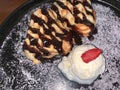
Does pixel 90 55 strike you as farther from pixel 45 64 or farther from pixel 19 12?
pixel 19 12

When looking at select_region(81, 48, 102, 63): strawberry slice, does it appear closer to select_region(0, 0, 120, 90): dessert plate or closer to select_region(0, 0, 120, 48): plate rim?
select_region(0, 0, 120, 90): dessert plate

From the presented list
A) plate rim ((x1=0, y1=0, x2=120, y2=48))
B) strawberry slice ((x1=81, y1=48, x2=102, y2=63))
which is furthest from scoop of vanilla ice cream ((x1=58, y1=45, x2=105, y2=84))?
plate rim ((x1=0, y1=0, x2=120, y2=48))

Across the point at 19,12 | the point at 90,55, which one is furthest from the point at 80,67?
the point at 19,12

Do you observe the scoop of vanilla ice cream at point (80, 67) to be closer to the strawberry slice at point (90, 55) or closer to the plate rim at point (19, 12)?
the strawberry slice at point (90, 55)

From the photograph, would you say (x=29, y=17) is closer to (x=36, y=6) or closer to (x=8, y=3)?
(x=36, y=6)

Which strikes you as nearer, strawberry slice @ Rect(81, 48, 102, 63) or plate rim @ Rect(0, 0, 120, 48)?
strawberry slice @ Rect(81, 48, 102, 63)

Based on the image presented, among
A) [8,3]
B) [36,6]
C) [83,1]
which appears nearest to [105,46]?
[83,1]

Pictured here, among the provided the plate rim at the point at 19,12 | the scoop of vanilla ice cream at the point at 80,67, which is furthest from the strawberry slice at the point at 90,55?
the plate rim at the point at 19,12
